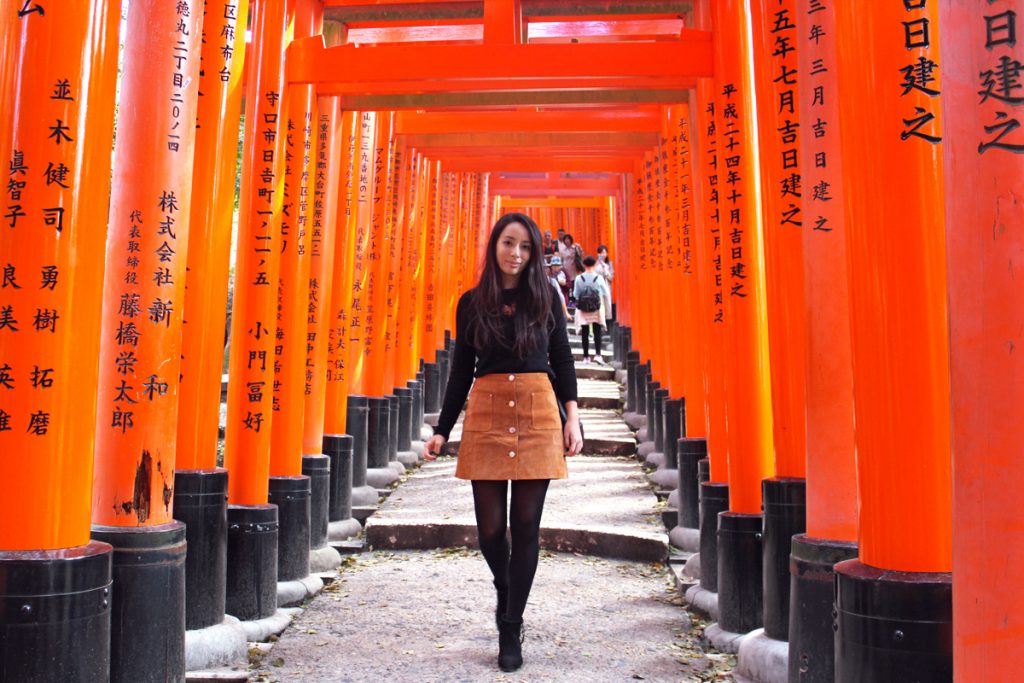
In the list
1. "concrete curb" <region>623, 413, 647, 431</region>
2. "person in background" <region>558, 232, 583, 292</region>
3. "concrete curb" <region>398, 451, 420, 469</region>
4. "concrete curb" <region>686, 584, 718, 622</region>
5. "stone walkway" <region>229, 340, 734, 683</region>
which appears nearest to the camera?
"stone walkway" <region>229, 340, 734, 683</region>

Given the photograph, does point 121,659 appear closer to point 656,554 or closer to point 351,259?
point 656,554

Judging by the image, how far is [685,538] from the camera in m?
6.36

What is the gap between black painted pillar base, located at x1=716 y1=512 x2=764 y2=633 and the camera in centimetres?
455

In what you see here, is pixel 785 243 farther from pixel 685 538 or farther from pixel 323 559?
pixel 323 559

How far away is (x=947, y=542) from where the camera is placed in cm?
247

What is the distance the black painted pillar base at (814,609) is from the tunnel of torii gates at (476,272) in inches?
0.5

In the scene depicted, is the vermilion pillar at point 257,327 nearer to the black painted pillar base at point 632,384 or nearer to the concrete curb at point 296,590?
the concrete curb at point 296,590

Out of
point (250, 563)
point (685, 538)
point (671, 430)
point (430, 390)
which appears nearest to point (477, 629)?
point (250, 563)

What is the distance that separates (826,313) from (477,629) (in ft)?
7.64

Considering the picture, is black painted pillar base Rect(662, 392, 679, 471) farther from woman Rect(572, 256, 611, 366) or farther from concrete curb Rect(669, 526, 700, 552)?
woman Rect(572, 256, 611, 366)

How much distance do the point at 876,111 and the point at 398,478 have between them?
6.80m

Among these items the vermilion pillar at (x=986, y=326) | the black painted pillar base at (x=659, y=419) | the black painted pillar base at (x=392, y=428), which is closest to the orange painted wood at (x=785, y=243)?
the vermilion pillar at (x=986, y=326)

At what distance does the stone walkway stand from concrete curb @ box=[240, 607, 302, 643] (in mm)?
58

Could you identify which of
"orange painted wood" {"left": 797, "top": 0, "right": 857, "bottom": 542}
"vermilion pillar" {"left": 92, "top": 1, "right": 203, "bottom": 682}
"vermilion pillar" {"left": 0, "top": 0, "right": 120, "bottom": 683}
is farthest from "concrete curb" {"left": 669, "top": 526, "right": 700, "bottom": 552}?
"vermilion pillar" {"left": 0, "top": 0, "right": 120, "bottom": 683}
